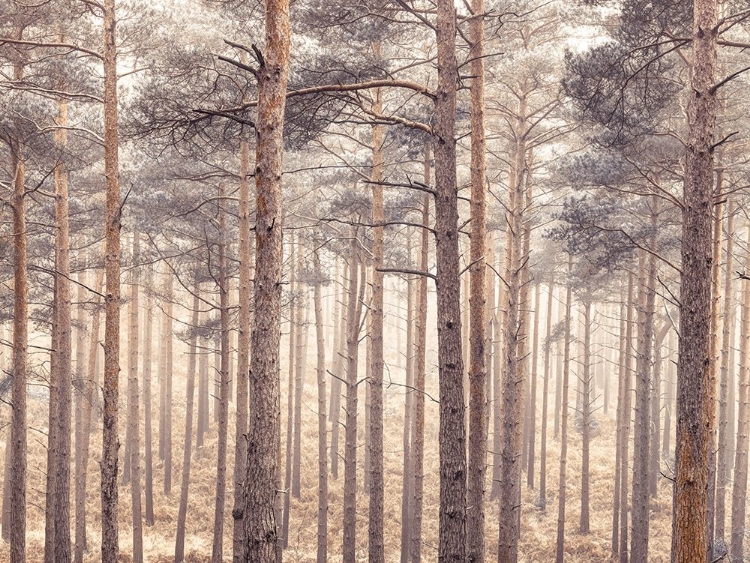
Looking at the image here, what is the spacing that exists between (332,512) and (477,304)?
14.7 m

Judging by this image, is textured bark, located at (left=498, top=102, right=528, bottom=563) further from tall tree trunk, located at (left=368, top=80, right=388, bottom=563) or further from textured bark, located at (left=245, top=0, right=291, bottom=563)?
textured bark, located at (left=245, top=0, right=291, bottom=563)

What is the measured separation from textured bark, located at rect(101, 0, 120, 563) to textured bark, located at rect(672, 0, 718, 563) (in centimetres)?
667

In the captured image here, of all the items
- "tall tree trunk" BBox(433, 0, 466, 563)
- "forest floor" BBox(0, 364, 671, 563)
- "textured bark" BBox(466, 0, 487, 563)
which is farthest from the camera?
"forest floor" BBox(0, 364, 671, 563)

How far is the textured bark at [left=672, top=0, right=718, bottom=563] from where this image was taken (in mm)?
6676

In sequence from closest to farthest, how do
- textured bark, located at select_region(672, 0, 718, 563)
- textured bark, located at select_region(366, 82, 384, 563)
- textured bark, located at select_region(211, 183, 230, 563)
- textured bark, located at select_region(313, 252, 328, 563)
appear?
1. textured bark, located at select_region(672, 0, 718, 563)
2. textured bark, located at select_region(366, 82, 384, 563)
3. textured bark, located at select_region(211, 183, 230, 563)
4. textured bark, located at select_region(313, 252, 328, 563)

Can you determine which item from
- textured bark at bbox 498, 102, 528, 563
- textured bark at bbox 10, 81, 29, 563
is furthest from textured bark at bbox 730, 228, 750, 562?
textured bark at bbox 10, 81, 29, 563


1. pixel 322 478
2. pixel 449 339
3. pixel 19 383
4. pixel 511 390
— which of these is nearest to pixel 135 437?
pixel 322 478

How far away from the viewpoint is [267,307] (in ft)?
20.0

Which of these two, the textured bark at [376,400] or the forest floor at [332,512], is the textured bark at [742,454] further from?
the textured bark at [376,400]

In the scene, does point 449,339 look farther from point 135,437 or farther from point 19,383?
point 135,437

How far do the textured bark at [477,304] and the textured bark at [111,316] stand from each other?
→ 4.69 m

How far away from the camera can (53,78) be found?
10.9 metres

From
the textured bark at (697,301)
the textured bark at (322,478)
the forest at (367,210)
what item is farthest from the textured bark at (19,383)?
the textured bark at (697,301)

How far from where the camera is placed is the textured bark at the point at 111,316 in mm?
8633
